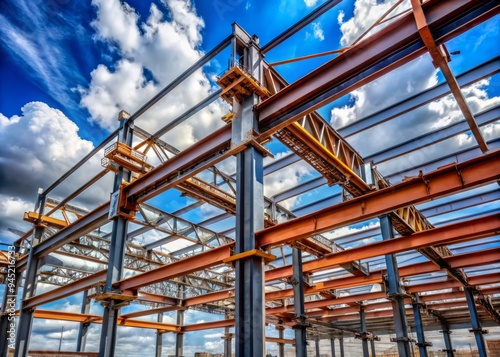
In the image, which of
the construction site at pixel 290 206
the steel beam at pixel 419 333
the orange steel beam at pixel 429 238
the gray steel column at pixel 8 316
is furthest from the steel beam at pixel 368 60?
the gray steel column at pixel 8 316

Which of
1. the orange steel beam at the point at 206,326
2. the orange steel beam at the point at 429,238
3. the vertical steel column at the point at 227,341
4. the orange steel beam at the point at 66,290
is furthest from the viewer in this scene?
the vertical steel column at the point at 227,341

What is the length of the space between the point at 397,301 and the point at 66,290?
14.7m

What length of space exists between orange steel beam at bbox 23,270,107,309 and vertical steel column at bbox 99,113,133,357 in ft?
5.04

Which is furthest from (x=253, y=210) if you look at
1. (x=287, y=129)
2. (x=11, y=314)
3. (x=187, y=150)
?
(x=11, y=314)

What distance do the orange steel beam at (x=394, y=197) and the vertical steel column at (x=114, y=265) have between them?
7.36 meters

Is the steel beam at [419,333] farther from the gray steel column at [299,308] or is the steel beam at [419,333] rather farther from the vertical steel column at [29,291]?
the vertical steel column at [29,291]

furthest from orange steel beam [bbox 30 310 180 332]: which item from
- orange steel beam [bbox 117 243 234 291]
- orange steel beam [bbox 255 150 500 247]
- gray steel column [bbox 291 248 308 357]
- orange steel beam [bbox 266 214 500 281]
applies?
orange steel beam [bbox 255 150 500 247]

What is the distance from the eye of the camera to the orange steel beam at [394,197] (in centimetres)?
739

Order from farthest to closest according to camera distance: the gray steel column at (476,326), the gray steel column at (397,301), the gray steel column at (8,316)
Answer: the gray steel column at (8,316) < the gray steel column at (476,326) < the gray steel column at (397,301)

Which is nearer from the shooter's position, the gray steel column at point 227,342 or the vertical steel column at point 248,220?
the vertical steel column at point 248,220

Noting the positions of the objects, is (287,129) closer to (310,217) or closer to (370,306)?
(310,217)

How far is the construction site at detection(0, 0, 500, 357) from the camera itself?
7.87 metres

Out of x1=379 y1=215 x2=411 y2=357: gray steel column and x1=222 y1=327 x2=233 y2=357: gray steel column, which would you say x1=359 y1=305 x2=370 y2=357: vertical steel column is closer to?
x1=379 y1=215 x2=411 y2=357: gray steel column

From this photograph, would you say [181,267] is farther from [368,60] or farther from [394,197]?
[368,60]
